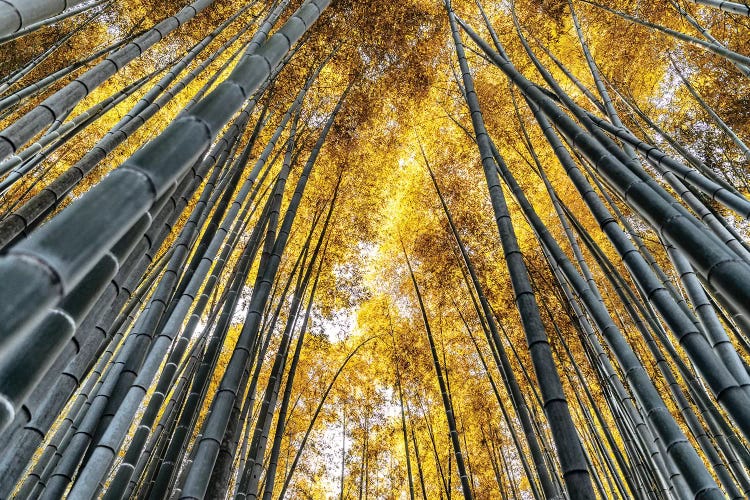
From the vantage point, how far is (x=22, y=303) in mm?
526

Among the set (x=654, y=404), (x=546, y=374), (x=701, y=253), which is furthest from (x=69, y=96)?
(x=654, y=404)

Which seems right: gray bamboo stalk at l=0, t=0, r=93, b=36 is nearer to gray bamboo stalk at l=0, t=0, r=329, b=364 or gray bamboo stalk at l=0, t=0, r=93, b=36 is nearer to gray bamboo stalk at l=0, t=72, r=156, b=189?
gray bamboo stalk at l=0, t=0, r=329, b=364

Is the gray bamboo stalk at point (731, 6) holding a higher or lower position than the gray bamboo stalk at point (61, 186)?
higher

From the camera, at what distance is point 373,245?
7852mm

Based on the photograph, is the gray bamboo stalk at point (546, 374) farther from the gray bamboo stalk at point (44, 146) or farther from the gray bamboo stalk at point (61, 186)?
the gray bamboo stalk at point (44, 146)

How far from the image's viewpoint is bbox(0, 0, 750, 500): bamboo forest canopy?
119 centimetres

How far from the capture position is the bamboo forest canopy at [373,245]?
3.92ft

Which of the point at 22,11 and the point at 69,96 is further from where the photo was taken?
the point at 69,96

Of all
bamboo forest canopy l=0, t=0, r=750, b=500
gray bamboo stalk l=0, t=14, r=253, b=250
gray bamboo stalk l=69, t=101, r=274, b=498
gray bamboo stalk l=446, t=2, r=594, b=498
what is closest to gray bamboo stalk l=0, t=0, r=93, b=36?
bamboo forest canopy l=0, t=0, r=750, b=500

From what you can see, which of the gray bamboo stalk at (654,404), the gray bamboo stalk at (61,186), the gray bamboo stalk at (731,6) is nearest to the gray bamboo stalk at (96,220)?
the gray bamboo stalk at (654,404)

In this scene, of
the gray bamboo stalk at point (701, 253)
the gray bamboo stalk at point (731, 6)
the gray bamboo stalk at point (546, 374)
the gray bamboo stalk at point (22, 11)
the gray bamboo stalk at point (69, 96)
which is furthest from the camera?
the gray bamboo stalk at point (731, 6)

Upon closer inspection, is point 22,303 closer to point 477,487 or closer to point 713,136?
point 713,136

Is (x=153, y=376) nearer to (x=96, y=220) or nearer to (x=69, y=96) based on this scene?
(x=96, y=220)

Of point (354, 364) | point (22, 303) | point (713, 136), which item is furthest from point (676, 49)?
point (22, 303)
